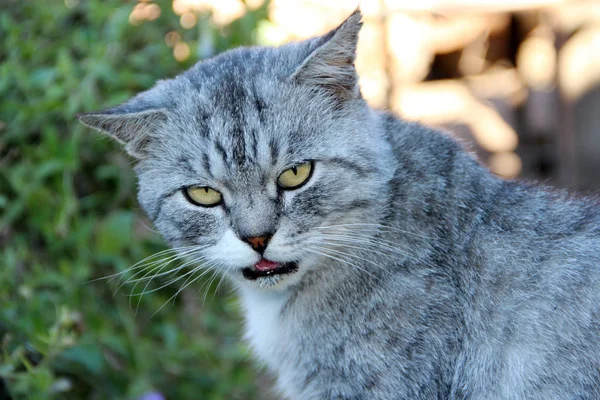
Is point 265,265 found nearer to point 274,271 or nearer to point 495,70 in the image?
point 274,271

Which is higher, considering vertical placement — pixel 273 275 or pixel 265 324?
pixel 273 275

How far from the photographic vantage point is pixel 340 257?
236 cm

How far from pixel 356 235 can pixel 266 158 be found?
38cm

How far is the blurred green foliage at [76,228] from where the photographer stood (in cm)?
259

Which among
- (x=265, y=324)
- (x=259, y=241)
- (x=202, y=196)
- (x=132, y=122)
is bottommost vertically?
(x=265, y=324)

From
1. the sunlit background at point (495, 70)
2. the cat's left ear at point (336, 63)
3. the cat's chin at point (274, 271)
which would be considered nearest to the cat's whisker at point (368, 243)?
the cat's chin at point (274, 271)

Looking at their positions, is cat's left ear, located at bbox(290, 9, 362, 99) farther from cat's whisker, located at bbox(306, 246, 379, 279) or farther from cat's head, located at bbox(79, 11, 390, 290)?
cat's whisker, located at bbox(306, 246, 379, 279)

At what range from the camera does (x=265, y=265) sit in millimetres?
2281

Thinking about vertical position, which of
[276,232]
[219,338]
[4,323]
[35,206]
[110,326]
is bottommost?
[219,338]

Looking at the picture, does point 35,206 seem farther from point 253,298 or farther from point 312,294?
point 312,294

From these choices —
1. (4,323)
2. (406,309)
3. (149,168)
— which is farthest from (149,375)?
(406,309)

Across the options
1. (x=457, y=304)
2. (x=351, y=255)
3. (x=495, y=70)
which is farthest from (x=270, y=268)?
(x=495, y=70)

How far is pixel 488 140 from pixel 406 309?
14.7 ft

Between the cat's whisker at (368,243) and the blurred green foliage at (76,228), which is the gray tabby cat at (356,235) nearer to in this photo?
the cat's whisker at (368,243)
